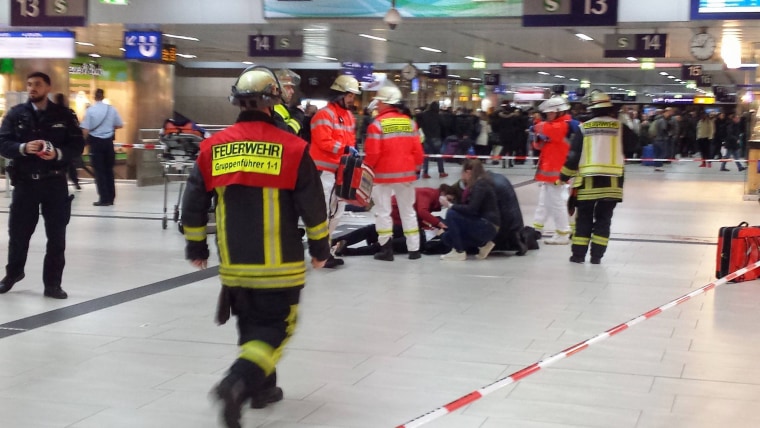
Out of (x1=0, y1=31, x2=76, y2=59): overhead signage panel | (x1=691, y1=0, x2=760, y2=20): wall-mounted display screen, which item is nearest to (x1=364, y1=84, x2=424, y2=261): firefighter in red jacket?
(x1=691, y1=0, x2=760, y2=20): wall-mounted display screen

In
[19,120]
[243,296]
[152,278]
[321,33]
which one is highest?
[321,33]

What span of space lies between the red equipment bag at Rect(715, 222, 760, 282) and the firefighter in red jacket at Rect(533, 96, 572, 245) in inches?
107

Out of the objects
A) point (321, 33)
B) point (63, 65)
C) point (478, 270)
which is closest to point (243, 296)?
point (478, 270)

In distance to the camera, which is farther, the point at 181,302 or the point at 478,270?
the point at 478,270

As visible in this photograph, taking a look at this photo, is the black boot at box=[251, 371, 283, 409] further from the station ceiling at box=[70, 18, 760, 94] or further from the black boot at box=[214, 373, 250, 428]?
the station ceiling at box=[70, 18, 760, 94]

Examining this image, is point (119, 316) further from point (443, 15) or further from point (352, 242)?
point (443, 15)

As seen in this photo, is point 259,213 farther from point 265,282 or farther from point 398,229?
point 398,229

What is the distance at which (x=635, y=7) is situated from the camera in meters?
15.4

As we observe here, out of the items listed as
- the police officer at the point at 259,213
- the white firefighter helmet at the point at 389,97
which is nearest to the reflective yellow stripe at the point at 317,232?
the police officer at the point at 259,213

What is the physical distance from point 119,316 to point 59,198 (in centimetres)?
110

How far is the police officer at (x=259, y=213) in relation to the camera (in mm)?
4422

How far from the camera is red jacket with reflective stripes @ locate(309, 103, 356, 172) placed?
9367 millimetres

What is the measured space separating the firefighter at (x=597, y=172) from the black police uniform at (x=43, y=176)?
15.5ft

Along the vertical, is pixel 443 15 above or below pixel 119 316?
above
